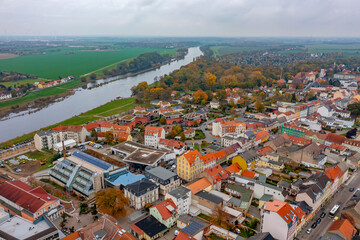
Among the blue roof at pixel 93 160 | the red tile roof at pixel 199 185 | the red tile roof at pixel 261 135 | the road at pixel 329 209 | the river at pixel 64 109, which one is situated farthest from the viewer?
the river at pixel 64 109

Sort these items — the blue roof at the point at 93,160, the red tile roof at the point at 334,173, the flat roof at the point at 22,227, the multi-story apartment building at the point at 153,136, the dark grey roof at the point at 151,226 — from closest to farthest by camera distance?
the flat roof at the point at 22,227 < the dark grey roof at the point at 151,226 < the red tile roof at the point at 334,173 < the blue roof at the point at 93,160 < the multi-story apartment building at the point at 153,136

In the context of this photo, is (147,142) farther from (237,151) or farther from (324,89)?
(324,89)

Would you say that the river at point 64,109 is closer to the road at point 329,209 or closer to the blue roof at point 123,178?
the blue roof at point 123,178

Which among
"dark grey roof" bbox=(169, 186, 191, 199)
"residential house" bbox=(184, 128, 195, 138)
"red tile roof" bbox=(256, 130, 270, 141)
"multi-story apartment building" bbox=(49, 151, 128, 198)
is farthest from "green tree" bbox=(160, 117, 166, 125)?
"dark grey roof" bbox=(169, 186, 191, 199)

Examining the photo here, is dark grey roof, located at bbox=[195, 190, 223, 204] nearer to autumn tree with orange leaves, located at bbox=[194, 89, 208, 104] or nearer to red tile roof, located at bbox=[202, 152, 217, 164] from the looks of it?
red tile roof, located at bbox=[202, 152, 217, 164]

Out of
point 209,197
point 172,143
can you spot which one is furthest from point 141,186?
point 172,143

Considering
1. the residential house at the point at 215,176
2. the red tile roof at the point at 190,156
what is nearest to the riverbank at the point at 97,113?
the red tile roof at the point at 190,156

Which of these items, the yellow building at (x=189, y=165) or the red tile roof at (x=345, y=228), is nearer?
the red tile roof at (x=345, y=228)

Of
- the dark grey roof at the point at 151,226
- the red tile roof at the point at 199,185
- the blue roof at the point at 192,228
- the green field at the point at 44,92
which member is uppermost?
the red tile roof at the point at 199,185
